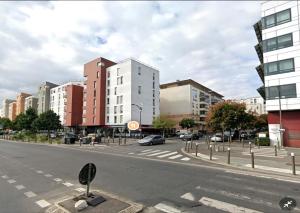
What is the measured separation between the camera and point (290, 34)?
99.5 ft

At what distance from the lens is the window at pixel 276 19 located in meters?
30.8

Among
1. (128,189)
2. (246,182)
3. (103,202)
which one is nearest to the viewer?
(103,202)

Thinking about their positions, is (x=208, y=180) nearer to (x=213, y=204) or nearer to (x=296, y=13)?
(x=213, y=204)

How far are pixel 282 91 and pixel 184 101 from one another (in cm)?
5095

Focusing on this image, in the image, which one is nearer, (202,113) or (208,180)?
(208,180)

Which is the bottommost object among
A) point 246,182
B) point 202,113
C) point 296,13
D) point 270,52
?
point 246,182

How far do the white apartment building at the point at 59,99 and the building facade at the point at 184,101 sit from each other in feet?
104

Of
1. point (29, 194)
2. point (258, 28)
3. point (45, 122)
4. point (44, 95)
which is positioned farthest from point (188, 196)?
point (44, 95)

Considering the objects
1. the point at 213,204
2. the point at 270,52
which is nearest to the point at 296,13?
the point at 270,52

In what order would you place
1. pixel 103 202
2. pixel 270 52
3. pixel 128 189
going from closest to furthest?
pixel 103 202, pixel 128 189, pixel 270 52

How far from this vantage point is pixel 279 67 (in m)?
31.2

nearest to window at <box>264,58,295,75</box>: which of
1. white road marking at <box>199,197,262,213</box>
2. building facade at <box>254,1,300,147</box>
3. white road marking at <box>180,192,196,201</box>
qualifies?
building facade at <box>254,1,300,147</box>

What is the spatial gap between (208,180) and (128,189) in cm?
358

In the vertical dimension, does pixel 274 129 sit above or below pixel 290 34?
below
